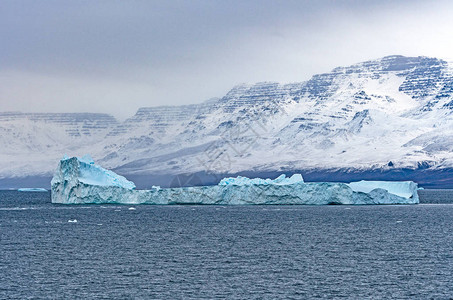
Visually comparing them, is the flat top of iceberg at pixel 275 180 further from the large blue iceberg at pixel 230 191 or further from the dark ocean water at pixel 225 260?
the dark ocean water at pixel 225 260

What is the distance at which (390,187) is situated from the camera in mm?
121188

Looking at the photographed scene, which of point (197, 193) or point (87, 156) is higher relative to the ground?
point (87, 156)

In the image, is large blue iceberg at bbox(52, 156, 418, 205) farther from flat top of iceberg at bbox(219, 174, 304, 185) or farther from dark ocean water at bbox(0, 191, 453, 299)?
dark ocean water at bbox(0, 191, 453, 299)

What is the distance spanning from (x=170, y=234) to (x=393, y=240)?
21.8 meters

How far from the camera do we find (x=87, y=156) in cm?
10744

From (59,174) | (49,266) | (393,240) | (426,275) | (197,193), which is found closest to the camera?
(426,275)

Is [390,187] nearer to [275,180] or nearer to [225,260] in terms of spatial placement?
[275,180]

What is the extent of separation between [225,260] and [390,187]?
70.5 m

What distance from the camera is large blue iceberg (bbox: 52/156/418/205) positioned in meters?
108

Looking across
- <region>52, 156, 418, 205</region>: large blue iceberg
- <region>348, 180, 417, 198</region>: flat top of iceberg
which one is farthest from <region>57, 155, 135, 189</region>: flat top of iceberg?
<region>348, 180, 417, 198</region>: flat top of iceberg

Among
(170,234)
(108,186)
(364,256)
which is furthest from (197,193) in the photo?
(364,256)

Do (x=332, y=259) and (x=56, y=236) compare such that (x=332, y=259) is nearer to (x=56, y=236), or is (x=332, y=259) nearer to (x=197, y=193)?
(x=56, y=236)

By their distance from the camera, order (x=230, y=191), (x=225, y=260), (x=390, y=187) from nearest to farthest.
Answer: (x=225, y=260)
(x=230, y=191)
(x=390, y=187)

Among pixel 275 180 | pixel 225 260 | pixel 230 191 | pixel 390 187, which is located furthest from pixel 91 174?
pixel 225 260
